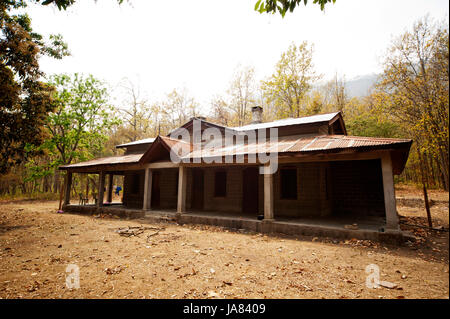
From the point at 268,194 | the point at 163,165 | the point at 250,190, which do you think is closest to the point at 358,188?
the point at 250,190

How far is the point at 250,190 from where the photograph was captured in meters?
12.0

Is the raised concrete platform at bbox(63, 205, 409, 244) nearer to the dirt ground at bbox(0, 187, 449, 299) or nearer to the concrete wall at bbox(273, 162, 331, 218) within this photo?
the dirt ground at bbox(0, 187, 449, 299)

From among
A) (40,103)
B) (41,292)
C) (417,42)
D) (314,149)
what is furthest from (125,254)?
(417,42)

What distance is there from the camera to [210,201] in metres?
12.9

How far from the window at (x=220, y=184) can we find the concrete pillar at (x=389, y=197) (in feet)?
26.3

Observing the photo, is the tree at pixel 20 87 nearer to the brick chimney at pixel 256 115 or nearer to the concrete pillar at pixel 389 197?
the brick chimney at pixel 256 115

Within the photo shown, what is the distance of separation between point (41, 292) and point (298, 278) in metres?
4.65

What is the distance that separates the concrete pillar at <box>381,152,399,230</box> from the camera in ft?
20.9

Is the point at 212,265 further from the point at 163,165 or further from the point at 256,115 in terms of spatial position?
the point at 256,115

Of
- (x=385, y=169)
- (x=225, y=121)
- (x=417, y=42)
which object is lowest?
(x=385, y=169)

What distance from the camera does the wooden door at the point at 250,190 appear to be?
11.9m

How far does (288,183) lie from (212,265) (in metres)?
7.25

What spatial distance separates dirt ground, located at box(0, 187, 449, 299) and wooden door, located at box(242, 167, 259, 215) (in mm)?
4038
